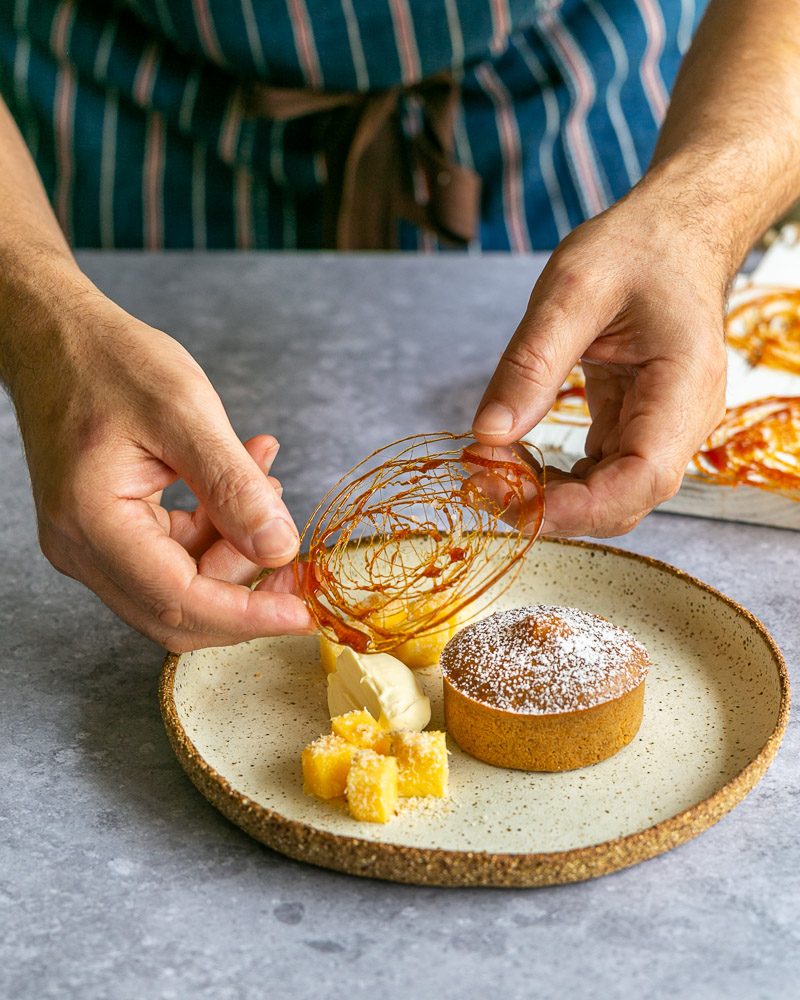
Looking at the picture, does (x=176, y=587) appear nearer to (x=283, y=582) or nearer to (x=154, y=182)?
(x=283, y=582)

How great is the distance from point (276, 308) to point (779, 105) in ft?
2.68

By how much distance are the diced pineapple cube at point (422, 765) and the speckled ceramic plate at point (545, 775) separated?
0.01 meters

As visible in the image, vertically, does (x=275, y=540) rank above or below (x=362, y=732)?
above

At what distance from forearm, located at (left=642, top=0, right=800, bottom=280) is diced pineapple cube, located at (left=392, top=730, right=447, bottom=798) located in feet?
1.74

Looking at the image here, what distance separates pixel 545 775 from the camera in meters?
0.89

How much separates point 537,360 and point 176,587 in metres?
0.33

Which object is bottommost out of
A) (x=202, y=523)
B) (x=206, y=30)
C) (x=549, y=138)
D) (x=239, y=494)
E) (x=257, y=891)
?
(x=257, y=891)

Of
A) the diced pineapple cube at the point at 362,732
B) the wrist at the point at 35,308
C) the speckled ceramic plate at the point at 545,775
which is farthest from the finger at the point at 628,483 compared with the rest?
the wrist at the point at 35,308

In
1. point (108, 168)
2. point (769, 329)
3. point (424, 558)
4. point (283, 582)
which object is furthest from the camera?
point (108, 168)

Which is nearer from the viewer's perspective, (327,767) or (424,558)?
(327,767)

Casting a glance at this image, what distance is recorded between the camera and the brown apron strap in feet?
5.65

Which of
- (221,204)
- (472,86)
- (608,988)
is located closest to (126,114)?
(221,204)

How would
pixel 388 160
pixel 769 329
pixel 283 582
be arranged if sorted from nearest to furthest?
pixel 283 582, pixel 769 329, pixel 388 160

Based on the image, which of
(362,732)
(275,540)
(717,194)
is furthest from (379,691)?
(717,194)
